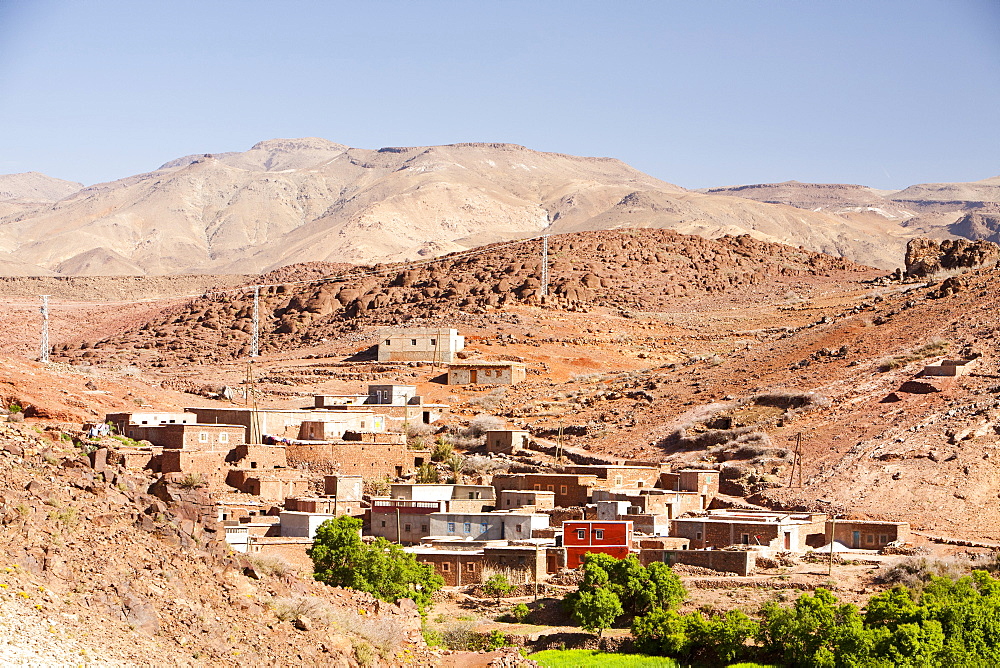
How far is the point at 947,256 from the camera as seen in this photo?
69.1 meters

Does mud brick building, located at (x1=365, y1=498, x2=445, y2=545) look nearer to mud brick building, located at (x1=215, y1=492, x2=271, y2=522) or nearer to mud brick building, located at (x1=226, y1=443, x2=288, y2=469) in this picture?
mud brick building, located at (x1=215, y1=492, x2=271, y2=522)

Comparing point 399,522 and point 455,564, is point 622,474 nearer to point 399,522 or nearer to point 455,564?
point 399,522

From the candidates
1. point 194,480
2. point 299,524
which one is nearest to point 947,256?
point 194,480

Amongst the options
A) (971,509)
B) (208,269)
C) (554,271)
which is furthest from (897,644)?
(208,269)

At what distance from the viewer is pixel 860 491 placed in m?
34.8

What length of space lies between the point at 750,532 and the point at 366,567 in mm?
7691

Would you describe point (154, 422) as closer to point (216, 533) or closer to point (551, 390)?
point (551, 390)

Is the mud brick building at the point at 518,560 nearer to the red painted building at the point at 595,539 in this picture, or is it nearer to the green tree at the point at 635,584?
the red painted building at the point at 595,539

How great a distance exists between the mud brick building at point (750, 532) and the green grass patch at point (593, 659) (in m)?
5.28

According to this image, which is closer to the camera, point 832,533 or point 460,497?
point 832,533

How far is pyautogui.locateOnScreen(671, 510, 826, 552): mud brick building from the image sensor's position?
3052cm

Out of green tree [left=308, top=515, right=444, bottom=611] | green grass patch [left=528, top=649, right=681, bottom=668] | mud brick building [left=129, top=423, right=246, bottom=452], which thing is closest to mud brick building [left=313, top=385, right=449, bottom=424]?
mud brick building [left=129, top=423, right=246, bottom=452]

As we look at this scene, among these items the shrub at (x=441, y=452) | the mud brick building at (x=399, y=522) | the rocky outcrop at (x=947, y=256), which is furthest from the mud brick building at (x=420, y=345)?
the mud brick building at (x=399, y=522)

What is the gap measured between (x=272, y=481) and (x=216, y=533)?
15.2 m
